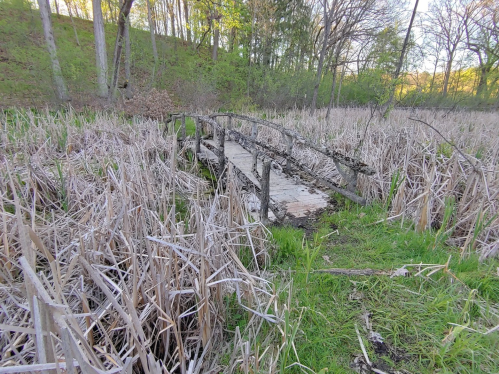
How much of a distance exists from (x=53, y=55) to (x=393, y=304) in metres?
13.1

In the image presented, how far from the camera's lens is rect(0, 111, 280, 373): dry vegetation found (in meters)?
0.86

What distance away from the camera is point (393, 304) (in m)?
1.85

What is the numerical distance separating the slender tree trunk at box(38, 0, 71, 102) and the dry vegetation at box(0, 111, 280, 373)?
9219 mm

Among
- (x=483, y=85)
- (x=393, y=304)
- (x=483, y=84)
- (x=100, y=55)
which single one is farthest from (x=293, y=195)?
(x=483, y=84)

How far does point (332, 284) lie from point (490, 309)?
3.38 ft

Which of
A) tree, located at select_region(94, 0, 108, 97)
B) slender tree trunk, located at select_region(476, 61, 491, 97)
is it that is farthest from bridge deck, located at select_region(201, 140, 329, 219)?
slender tree trunk, located at select_region(476, 61, 491, 97)

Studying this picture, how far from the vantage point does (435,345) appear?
154 centimetres

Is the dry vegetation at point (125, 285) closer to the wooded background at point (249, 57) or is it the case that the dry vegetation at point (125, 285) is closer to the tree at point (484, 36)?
the wooded background at point (249, 57)

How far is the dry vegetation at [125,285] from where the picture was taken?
33.7 inches

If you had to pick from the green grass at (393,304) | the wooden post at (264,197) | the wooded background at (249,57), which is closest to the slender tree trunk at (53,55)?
the wooded background at (249,57)

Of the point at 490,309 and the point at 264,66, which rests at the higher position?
the point at 264,66

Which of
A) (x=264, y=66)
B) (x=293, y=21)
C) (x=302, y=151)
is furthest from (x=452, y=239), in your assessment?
(x=293, y=21)

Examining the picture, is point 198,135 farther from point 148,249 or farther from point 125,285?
point 125,285

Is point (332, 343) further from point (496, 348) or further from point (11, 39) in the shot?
point (11, 39)
